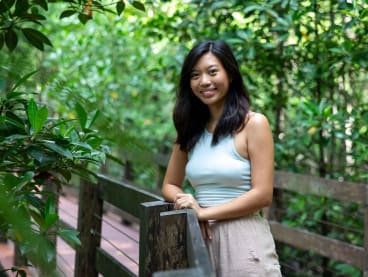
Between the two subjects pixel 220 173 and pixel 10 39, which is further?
pixel 10 39

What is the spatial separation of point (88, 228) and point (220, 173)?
1.36 m

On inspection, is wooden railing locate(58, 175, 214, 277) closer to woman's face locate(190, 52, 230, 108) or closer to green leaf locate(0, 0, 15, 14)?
woman's face locate(190, 52, 230, 108)

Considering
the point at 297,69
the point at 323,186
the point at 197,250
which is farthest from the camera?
the point at 297,69

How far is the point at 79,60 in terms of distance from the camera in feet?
24.4

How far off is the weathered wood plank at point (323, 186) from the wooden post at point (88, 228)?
1.40m

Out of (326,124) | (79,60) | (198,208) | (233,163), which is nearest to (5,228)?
(198,208)

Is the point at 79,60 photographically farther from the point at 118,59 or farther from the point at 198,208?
the point at 198,208

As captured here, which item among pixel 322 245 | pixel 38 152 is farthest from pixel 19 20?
pixel 322 245

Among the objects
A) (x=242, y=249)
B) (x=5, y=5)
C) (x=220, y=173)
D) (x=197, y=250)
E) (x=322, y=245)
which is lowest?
(x=322, y=245)

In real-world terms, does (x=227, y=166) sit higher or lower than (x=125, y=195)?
higher

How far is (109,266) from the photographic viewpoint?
2.79 meters

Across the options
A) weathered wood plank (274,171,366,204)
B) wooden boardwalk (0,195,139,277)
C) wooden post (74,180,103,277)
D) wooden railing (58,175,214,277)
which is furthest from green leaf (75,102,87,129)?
weathered wood plank (274,171,366,204)

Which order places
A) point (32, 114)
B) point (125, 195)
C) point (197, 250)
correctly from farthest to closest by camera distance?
point (125, 195), point (32, 114), point (197, 250)

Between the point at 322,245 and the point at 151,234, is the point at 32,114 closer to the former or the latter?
the point at 151,234
